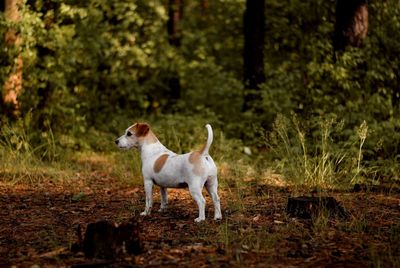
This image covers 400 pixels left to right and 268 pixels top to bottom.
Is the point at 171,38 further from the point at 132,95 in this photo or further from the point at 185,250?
the point at 185,250

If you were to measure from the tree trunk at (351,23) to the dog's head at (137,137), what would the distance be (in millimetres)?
6377

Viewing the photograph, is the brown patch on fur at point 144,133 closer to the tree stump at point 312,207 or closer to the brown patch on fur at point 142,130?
the brown patch on fur at point 142,130

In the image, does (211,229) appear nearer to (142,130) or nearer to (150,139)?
(150,139)

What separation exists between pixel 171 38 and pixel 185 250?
44.4 feet

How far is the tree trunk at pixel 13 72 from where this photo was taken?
11.9 metres

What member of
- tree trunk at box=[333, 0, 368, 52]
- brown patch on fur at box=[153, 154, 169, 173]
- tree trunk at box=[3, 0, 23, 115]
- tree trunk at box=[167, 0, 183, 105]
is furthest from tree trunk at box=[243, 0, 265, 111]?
brown patch on fur at box=[153, 154, 169, 173]

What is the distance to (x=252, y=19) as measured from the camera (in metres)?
14.7

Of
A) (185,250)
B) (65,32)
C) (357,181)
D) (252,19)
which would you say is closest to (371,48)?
(252,19)

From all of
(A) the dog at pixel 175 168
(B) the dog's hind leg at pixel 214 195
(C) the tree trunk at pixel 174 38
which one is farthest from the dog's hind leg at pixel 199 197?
(C) the tree trunk at pixel 174 38

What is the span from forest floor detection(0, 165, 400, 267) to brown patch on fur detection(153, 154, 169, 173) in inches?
23.0

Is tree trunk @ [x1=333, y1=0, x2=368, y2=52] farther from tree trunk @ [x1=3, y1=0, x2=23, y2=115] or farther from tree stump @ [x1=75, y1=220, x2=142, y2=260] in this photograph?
tree stump @ [x1=75, y1=220, x2=142, y2=260]

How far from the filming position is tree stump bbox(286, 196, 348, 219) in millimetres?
6648

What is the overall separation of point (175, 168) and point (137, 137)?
96 centimetres

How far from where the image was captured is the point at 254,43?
14867mm
